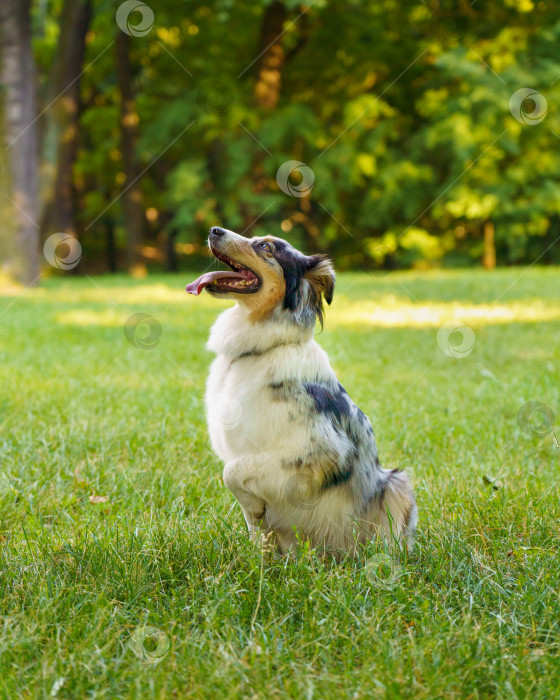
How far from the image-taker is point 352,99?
A: 2311cm

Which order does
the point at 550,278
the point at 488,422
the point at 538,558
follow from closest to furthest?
1. the point at 538,558
2. the point at 488,422
3. the point at 550,278

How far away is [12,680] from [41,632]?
0.73ft

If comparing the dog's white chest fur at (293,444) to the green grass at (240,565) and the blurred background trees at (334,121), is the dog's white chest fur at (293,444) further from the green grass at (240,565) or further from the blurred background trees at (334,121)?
the blurred background trees at (334,121)

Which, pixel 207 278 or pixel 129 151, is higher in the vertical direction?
pixel 129 151

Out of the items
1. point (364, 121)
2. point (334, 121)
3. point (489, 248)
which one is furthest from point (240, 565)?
point (334, 121)

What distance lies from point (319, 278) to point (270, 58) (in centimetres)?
1933

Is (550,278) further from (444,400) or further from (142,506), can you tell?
(142,506)

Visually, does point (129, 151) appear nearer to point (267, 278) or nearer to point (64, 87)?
point (64, 87)

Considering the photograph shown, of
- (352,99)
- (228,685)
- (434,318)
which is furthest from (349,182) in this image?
(228,685)

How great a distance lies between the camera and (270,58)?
20.6 metres

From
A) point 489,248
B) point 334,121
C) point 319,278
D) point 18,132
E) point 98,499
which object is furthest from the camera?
point 334,121

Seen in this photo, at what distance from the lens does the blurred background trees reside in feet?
63.3

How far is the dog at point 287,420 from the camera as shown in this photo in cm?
271

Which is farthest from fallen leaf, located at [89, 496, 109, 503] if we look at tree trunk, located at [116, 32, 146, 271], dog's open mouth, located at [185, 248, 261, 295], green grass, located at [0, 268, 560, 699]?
tree trunk, located at [116, 32, 146, 271]
